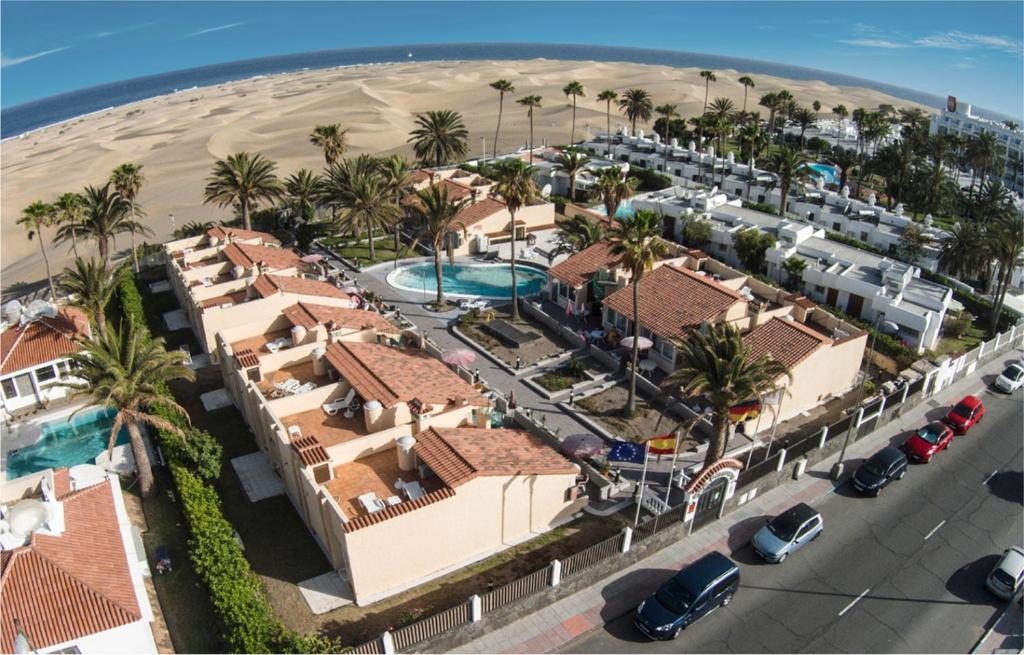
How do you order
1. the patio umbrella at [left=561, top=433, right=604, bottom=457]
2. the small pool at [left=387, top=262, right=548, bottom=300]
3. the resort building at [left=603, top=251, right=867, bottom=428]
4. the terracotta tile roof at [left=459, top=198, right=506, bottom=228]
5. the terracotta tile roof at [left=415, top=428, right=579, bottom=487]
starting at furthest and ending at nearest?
the terracotta tile roof at [left=459, top=198, right=506, bottom=228] < the small pool at [left=387, top=262, right=548, bottom=300] < the resort building at [left=603, top=251, right=867, bottom=428] < the patio umbrella at [left=561, top=433, right=604, bottom=457] < the terracotta tile roof at [left=415, top=428, right=579, bottom=487]

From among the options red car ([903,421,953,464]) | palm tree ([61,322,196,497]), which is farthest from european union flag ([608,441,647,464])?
palm tree ([61,322,196,497])

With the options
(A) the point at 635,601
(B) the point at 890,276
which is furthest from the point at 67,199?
(B) the point at 890,276

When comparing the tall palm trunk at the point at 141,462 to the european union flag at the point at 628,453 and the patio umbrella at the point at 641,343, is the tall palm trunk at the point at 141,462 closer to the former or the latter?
the european union flag at the point at 628,453

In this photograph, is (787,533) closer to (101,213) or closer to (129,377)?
(129,377)

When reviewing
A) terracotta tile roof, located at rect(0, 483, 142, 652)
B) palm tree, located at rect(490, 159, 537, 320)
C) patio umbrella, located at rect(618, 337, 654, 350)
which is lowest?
patio umbrella, located at rect(618, 337, 654, 350)

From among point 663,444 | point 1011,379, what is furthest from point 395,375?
point 1011,379

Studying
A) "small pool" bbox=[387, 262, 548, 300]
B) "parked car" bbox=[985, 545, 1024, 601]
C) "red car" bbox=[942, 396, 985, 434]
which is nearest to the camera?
"parked car" bbox=[985, 545, 1024, 601]

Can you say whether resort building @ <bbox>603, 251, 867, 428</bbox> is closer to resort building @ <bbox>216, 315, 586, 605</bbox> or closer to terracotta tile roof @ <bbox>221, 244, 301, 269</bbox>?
resort building @ <bbox>216, 315, 586, 605</bbox>
